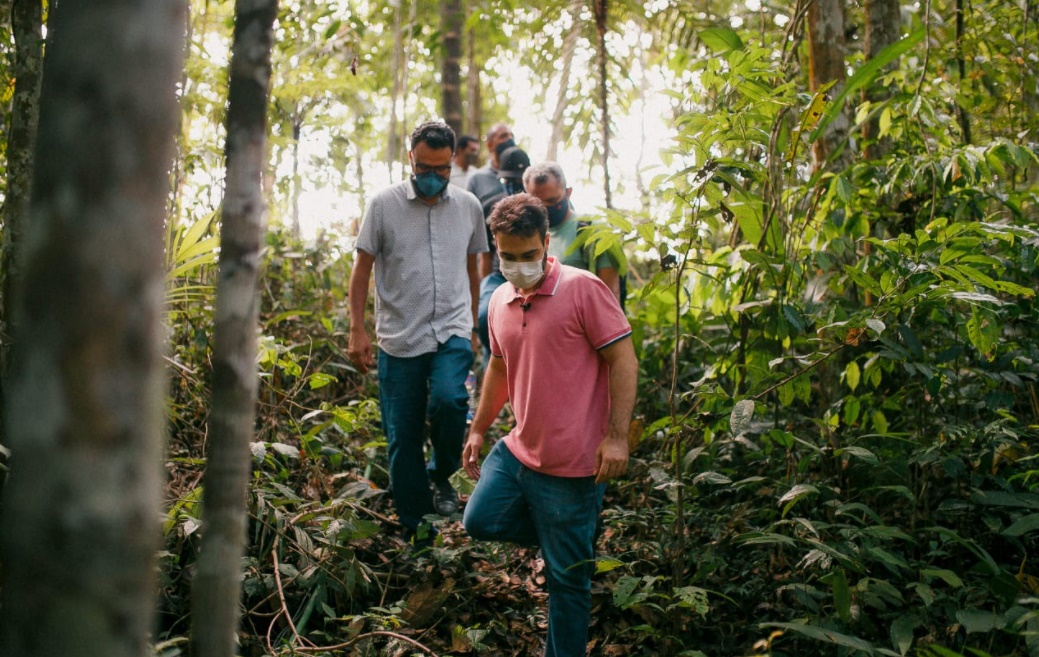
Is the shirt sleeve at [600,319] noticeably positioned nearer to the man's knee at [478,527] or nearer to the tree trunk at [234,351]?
the man's knee at [478,527]

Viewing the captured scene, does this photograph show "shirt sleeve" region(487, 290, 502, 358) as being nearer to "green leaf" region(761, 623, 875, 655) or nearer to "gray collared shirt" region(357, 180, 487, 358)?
"gray collared shirt" region(357, 180, 487, 358)

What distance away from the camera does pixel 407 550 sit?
172 inches

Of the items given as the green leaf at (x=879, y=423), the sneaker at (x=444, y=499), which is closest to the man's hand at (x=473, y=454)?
the sneaker at (x=444, y=499)

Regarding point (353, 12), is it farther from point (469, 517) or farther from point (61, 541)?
point (61, 541)

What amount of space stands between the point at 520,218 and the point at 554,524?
1237mm

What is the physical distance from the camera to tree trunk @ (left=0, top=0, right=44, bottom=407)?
3.62 m

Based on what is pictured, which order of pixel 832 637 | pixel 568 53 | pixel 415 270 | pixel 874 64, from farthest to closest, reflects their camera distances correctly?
pixel 568 53
pixel 415 270
pixel 832 637
pixel 874 64

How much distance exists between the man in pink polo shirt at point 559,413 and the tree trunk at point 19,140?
2.13 meters

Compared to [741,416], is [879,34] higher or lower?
higher

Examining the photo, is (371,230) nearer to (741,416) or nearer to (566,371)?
(566,371)

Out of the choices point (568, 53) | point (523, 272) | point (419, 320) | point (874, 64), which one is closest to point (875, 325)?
point (874, 64)

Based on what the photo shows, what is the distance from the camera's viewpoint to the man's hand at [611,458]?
3.10 metres

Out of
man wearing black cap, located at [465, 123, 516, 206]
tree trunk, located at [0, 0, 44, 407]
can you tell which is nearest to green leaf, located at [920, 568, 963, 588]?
tree trunk, located at [0, 0, 44, 407]

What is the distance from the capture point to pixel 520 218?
3355mm
